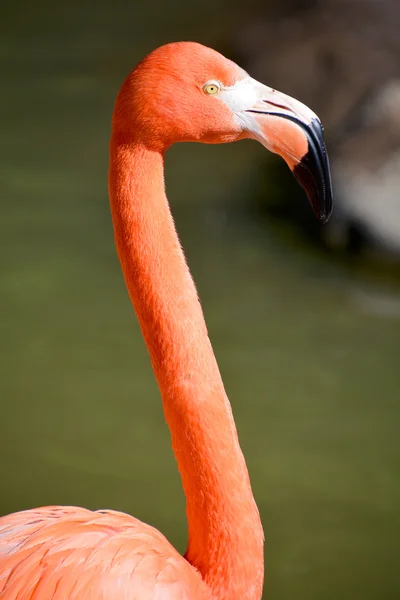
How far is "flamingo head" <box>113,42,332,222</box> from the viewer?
1.01 meters

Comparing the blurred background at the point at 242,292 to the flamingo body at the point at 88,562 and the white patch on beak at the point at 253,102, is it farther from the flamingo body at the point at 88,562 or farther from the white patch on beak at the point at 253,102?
the white patch on beak at the point at 253,102

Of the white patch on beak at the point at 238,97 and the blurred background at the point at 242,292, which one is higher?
the white patch on beak at the point at 238,97

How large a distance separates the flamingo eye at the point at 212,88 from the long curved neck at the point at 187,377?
0.11 metres

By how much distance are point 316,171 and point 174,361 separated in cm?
33

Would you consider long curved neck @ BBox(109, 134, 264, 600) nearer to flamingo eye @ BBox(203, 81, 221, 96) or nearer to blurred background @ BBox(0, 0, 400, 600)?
flamingo eye @ BBox(203, 81, 221, 96)

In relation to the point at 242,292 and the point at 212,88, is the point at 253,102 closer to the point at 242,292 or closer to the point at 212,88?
the point at 212,88

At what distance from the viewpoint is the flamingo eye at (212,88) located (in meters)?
1.02

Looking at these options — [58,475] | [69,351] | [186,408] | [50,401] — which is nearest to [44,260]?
[69,351]

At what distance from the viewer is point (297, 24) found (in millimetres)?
3629

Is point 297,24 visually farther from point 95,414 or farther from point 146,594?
point 146,594

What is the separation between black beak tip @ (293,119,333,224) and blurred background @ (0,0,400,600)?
98cm

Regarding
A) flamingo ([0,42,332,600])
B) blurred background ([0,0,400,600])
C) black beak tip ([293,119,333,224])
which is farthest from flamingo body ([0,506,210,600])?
blurred background ([0,0,400,600])

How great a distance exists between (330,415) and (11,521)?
1.20 m

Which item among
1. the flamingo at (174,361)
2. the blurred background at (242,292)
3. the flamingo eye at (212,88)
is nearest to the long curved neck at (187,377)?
the flamingo at (174,361)
